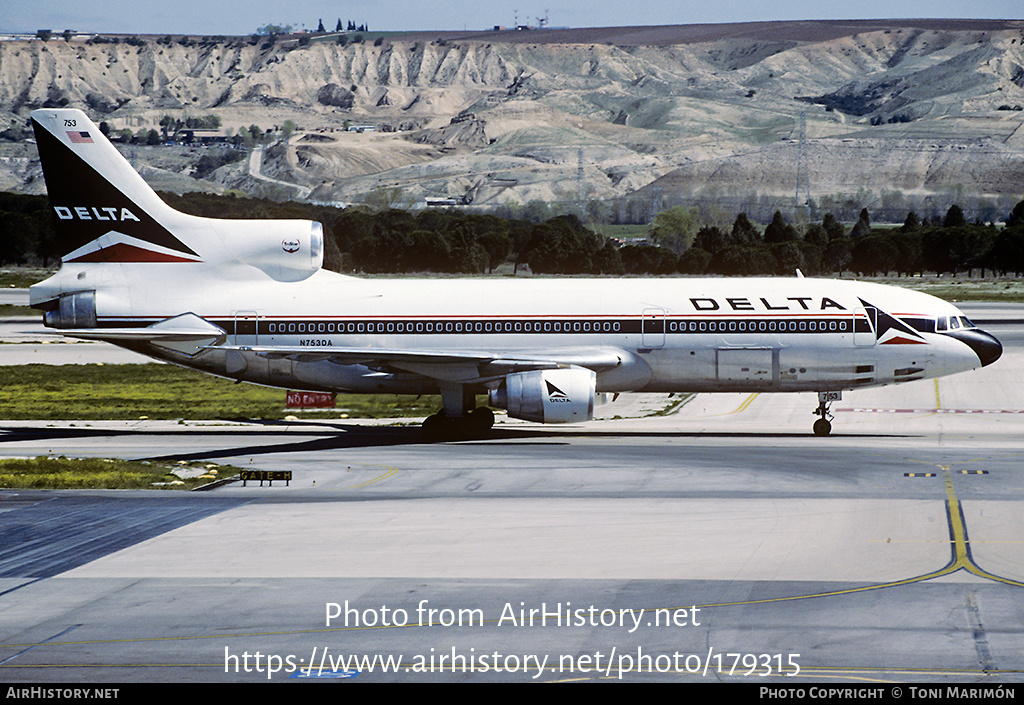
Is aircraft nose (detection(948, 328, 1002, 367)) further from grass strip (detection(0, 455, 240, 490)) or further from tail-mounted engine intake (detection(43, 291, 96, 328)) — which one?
Answer: tail-mounted engine intake (detection(43, 291, 96, 328))

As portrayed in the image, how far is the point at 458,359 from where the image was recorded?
41.0 metres

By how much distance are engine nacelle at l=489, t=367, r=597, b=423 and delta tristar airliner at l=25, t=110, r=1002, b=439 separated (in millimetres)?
79

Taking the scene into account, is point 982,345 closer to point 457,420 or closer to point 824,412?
point 824,412

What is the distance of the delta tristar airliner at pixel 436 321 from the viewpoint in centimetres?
4166

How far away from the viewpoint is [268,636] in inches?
721

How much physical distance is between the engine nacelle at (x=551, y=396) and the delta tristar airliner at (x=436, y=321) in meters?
0.08

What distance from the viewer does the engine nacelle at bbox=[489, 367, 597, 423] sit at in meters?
39.9

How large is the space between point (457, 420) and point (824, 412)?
14203 mm

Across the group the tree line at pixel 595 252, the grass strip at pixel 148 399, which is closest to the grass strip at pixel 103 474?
the grass strip at pixel 148 399

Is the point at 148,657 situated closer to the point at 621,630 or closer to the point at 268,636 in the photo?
the point at 268,636

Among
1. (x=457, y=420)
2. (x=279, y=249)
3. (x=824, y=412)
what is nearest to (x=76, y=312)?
(x=279, y=249)

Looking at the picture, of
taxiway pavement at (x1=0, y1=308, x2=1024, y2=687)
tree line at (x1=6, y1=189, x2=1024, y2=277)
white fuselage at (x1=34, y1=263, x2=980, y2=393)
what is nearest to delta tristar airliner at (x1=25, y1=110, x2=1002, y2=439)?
white fuselage at (x1=34, y1=263, x2=980, y2=393)

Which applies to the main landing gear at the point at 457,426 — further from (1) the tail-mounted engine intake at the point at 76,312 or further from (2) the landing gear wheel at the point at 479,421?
(1) the tail-mounted engine intake at the point at 76,312
